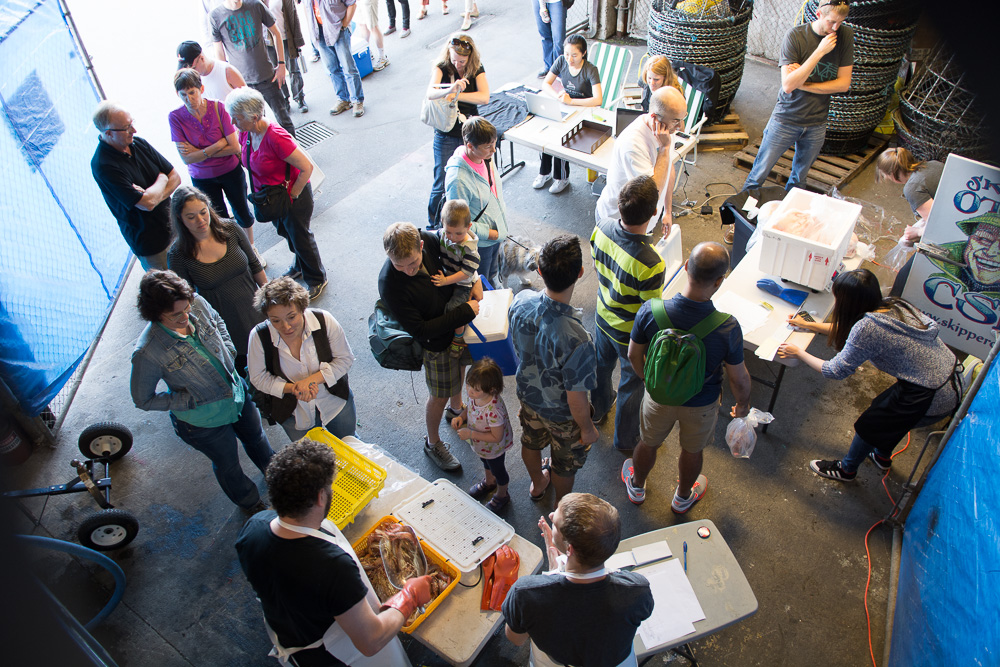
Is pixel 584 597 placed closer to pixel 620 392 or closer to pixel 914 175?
pixel 620 392

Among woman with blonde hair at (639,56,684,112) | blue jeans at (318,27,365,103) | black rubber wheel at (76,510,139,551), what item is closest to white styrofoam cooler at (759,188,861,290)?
woman with blonde hair at (639,56,684,112)

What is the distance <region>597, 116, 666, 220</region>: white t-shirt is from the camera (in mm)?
4109

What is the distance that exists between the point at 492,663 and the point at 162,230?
11.6 feet

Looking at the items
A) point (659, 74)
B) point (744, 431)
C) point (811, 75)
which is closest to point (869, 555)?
point (744, 431)

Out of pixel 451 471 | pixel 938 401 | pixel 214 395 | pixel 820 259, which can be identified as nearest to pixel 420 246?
pixel 214 395

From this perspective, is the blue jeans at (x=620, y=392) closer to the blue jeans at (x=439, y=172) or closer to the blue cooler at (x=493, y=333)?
the blue cooler at (x=493, y=333)

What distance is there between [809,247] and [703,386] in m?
1.35

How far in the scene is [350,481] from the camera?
307 centimetres

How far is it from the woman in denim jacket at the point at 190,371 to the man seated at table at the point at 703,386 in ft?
6.95

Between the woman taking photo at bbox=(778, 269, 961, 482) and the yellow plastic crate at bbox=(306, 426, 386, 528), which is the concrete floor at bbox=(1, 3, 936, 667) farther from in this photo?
the yellow plastic crate at bbox=(306, 426, 386, 528)

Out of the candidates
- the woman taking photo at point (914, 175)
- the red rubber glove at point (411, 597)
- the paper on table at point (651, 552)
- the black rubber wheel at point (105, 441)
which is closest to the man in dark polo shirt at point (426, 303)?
the red rubber glove at point (411, 597)

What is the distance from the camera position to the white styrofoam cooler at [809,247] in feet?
12.7

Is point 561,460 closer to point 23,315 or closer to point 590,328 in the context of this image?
point 590,328

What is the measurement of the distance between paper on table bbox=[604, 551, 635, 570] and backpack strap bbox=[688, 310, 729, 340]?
104cm
